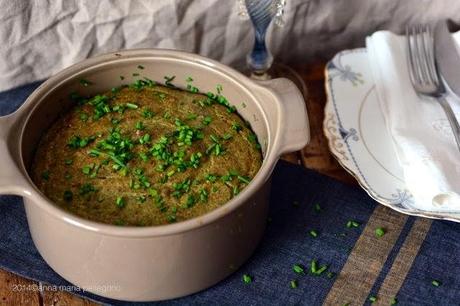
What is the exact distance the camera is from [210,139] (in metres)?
1.06

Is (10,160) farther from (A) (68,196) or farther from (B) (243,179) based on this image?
(B) (243,179)

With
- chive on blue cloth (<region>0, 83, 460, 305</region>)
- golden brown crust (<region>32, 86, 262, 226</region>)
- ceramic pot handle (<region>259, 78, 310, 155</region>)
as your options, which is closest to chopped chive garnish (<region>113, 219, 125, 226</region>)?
golden brown crust (<region>32, 86, 262, 226</region>)

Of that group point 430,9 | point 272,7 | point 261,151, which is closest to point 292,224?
point 261,151

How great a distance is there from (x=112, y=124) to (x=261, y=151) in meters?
0.23

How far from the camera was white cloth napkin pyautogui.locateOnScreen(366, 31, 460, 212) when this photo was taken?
1074 millimetres

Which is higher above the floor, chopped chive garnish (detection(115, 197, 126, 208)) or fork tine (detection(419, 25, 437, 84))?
chopped chive garnish (detection(115, 197, 126, 208))

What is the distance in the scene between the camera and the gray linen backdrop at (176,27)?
4.06 ft

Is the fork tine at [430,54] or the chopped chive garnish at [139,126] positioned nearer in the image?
the chopped chive garnish at [139,126]

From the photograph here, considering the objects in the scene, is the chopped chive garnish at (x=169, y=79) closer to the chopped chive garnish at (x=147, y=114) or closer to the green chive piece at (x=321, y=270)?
the chopped chive garnish at (x=147, y=114)

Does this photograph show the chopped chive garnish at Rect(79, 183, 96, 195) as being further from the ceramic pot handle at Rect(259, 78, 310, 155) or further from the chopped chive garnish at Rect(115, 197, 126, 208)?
the ceramic pot handle at Rect(259, 78, 310, 155)

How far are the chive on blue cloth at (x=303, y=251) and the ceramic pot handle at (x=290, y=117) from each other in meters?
0.20

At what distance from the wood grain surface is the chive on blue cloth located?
0.07ft

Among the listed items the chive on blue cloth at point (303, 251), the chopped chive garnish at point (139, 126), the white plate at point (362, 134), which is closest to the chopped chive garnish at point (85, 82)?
the chopped chive garnish at point (139, 126)

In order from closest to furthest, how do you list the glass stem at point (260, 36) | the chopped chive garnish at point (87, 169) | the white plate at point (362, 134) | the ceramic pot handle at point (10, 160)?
the ceramic pot handle at point (10, 160), the chopped chive garnish at point (87, 169), the white plate at point (362, 134), the glass stem at point (260, 36)
